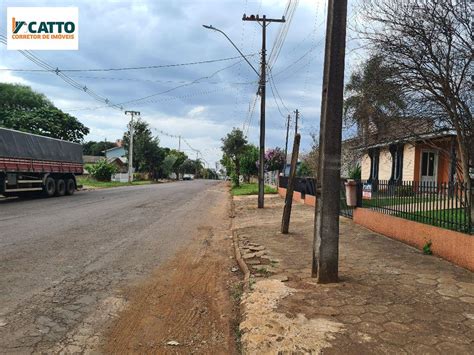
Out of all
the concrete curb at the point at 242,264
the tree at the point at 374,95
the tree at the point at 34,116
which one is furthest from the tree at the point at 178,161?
the concrete curb at the point at 242,264

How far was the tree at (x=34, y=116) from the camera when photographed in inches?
1726

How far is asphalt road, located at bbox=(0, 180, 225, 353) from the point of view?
4355mm

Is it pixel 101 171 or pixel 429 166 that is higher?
pixel 429 166

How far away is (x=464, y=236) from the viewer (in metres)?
6.78

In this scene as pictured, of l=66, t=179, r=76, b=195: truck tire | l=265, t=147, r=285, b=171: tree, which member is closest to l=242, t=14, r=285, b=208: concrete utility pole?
l=66, t=179, r=76, b=195: truck tire

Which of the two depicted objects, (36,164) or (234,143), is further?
(234,143)

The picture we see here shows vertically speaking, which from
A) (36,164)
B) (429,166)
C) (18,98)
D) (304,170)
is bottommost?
(36,164)

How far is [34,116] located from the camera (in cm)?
4481

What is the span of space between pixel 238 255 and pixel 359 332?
444 cm

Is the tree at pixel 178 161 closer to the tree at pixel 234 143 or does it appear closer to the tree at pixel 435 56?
the tree at pixel 234 143

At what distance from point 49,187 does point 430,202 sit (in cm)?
2030

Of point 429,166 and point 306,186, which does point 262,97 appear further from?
point 429,166

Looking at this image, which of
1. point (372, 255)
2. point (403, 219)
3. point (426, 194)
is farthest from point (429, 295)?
point (403, 219)

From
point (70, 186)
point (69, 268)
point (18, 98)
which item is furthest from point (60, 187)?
point (18, 98)
